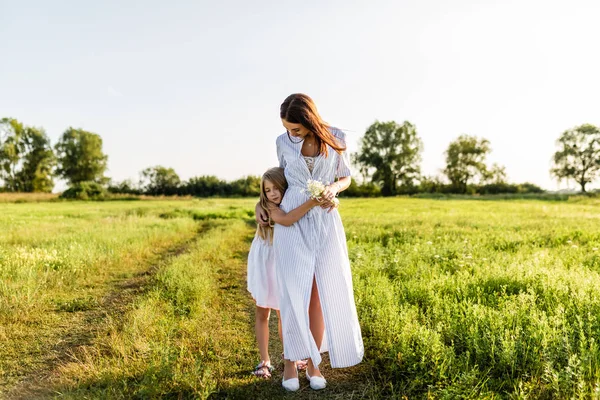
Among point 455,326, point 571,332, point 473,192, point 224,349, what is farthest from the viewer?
point 473,192

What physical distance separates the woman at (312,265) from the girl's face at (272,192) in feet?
0.48

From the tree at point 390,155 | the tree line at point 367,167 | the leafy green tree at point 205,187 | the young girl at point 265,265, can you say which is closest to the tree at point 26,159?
the tree line at point 367,167

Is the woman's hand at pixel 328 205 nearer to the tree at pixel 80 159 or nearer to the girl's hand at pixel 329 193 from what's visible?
the girl's hand at pixel 329 193

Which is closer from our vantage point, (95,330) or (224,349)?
(224,349)

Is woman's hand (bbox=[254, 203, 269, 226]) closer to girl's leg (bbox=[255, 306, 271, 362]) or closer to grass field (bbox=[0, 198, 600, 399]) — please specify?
girl's leg (bbox=[255, 306, 271, 362])

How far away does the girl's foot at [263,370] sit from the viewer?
445 cm

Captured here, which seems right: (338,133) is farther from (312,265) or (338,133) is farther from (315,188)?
(312,265)

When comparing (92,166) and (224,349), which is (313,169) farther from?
(92,166)

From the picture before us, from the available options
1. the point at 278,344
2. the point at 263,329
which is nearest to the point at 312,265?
the point at 263,329

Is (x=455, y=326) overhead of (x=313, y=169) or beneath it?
beneath

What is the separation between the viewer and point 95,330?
233 inches

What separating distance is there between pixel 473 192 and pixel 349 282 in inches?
2877

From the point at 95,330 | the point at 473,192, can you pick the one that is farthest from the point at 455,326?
the point at 473,192

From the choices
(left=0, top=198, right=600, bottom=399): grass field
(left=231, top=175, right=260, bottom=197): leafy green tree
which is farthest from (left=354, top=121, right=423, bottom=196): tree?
(left=0, top=198, right=600, bottom=399): grass field
